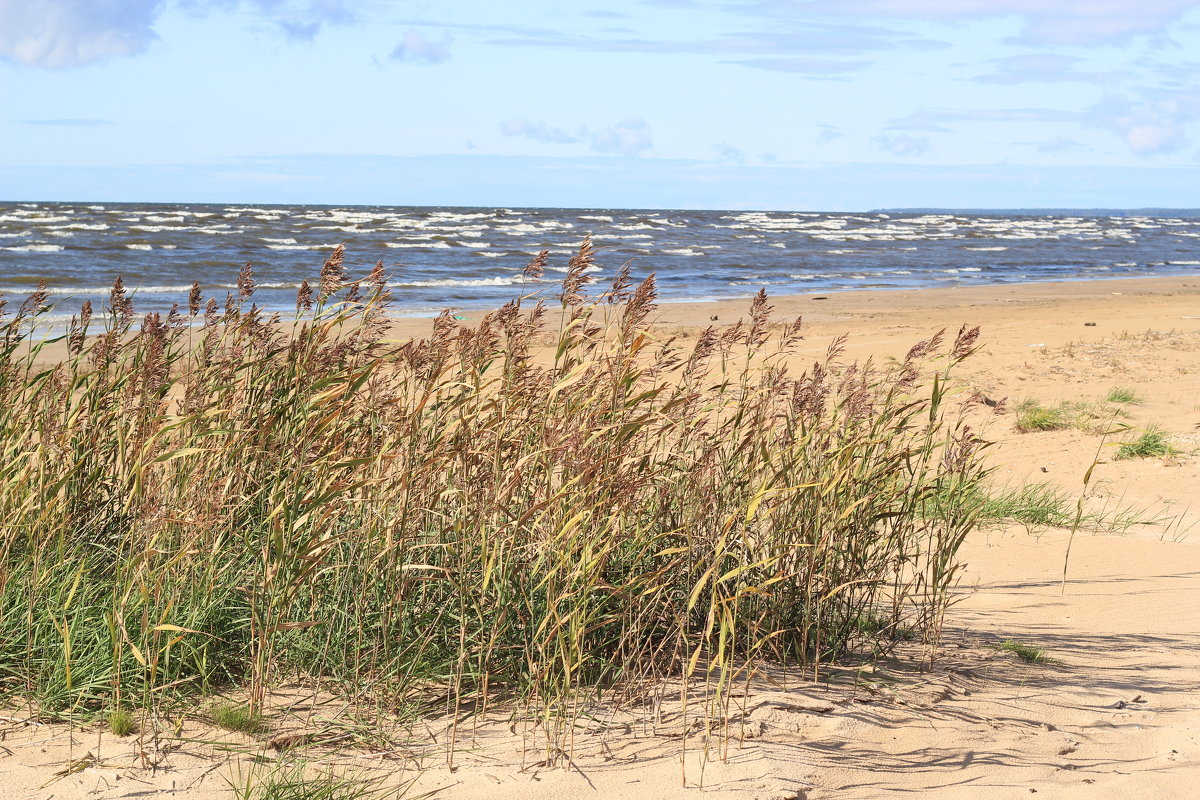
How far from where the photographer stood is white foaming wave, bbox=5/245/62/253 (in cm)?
2944

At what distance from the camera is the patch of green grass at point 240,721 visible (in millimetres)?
3105

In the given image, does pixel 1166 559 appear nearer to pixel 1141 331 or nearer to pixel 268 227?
pixel 1141 331

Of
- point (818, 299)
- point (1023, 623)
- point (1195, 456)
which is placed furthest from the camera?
point (818, 299)

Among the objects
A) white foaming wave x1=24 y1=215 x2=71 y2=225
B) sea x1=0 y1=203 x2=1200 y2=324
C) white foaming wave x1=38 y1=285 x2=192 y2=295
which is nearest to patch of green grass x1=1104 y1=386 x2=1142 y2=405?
sea x1=0 y1=203 x2=1200 y2=324

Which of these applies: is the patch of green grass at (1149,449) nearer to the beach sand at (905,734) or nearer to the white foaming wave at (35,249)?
the beach sand at (905,734)

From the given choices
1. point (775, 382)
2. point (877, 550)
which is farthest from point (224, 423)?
point (877, 550)

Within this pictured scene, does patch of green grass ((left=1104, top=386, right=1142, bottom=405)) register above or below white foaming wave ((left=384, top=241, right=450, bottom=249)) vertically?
below

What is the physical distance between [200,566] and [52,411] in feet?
3.08

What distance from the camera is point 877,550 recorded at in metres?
3.75

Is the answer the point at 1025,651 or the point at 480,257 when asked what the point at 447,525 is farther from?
the point at 480,257

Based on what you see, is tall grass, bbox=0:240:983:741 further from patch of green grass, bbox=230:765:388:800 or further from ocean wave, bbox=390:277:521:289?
ocean wave, bbox=390:277:521:289

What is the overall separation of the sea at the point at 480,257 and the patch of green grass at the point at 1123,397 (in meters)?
6.98

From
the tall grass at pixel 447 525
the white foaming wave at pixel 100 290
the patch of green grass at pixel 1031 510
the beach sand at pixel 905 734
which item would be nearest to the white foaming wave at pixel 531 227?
the white foaming wave at pixel 100 290

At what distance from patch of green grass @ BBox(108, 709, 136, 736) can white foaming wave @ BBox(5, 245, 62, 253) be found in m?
30.4
